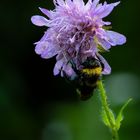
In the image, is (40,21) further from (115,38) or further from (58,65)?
(115,38)

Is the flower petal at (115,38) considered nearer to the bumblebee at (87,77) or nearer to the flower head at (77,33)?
the flower head at (77,33)

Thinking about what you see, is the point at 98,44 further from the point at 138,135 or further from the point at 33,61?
the point at 33,61

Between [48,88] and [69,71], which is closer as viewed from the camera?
[69,71]

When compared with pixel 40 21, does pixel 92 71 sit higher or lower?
lower

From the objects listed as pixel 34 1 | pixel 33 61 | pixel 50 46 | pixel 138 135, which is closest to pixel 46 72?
pixel 33 61

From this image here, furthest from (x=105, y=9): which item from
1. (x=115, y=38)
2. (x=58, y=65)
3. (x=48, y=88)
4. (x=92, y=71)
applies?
(x=48, y=88)

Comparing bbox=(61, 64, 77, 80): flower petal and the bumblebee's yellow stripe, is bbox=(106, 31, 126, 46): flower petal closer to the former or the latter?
the bumblebee's yellow stripe
